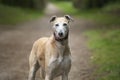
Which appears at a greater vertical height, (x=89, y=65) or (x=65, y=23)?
(x=65, y=23)

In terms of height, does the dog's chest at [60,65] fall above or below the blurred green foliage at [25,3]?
below

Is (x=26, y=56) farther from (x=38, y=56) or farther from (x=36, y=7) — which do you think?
(x=36, y=7)

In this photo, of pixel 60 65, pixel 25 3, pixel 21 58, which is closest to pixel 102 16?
pixel 25 3

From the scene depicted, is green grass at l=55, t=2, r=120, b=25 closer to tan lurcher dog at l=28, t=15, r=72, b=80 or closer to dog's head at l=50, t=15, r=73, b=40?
tan lurcher dog at l=28, t=15, r=72, b=80

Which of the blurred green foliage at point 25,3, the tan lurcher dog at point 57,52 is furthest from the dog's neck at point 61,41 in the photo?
the blurred green foliage at point 25,3

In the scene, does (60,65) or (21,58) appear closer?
(60,65)

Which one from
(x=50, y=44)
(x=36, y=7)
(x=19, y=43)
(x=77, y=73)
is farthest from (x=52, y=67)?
(x=36, y=7)

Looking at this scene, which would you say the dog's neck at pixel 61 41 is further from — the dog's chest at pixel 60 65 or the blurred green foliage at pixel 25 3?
the blurred green foliage at pixel 25 3

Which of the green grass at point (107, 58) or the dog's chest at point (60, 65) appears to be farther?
the green grass at point (107, 58)

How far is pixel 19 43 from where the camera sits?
1920cm

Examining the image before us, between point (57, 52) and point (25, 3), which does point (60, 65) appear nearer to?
point (57, 52)

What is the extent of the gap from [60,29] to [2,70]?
4938 millimetres

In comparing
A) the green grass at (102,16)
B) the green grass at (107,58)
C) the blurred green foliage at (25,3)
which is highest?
the blurred green foliage at (25,3)

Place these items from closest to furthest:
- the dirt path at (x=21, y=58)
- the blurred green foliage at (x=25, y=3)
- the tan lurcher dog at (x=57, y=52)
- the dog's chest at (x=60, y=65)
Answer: the tan lurcher dog at (x=57, y=52)
the dog's chest at (x=60, y=65)
the dirt path at (x=21, y=58)
the blurred green foliage at (x=25, y=3)
